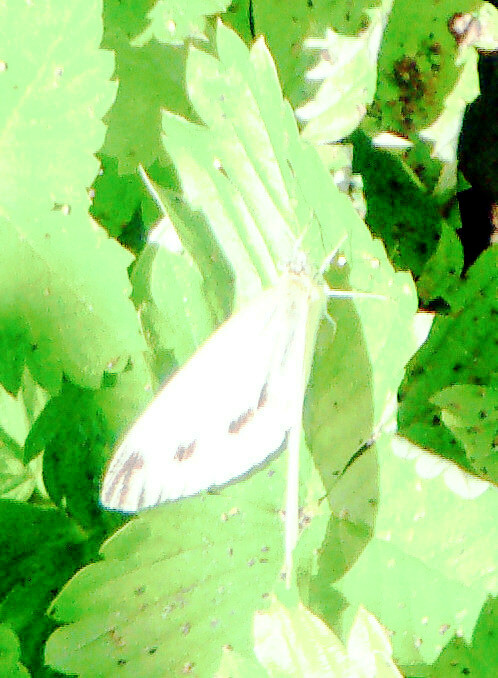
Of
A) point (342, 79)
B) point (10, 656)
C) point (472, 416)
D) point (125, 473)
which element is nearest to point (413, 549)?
point (472, 416)

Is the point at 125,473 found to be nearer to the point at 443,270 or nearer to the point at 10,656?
the point at 10,656

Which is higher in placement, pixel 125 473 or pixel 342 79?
pixel 342 79

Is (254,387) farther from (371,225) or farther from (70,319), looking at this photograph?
(371,225)

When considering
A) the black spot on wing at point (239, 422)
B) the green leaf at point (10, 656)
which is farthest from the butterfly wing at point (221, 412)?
the green leaf at point (10, 656)

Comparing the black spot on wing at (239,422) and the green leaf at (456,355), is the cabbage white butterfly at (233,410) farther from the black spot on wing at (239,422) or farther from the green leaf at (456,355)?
the green leaf at (456,355)

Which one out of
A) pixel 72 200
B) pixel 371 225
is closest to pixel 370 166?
pixel 371 225

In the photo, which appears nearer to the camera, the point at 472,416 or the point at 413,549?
the point at 413,549
